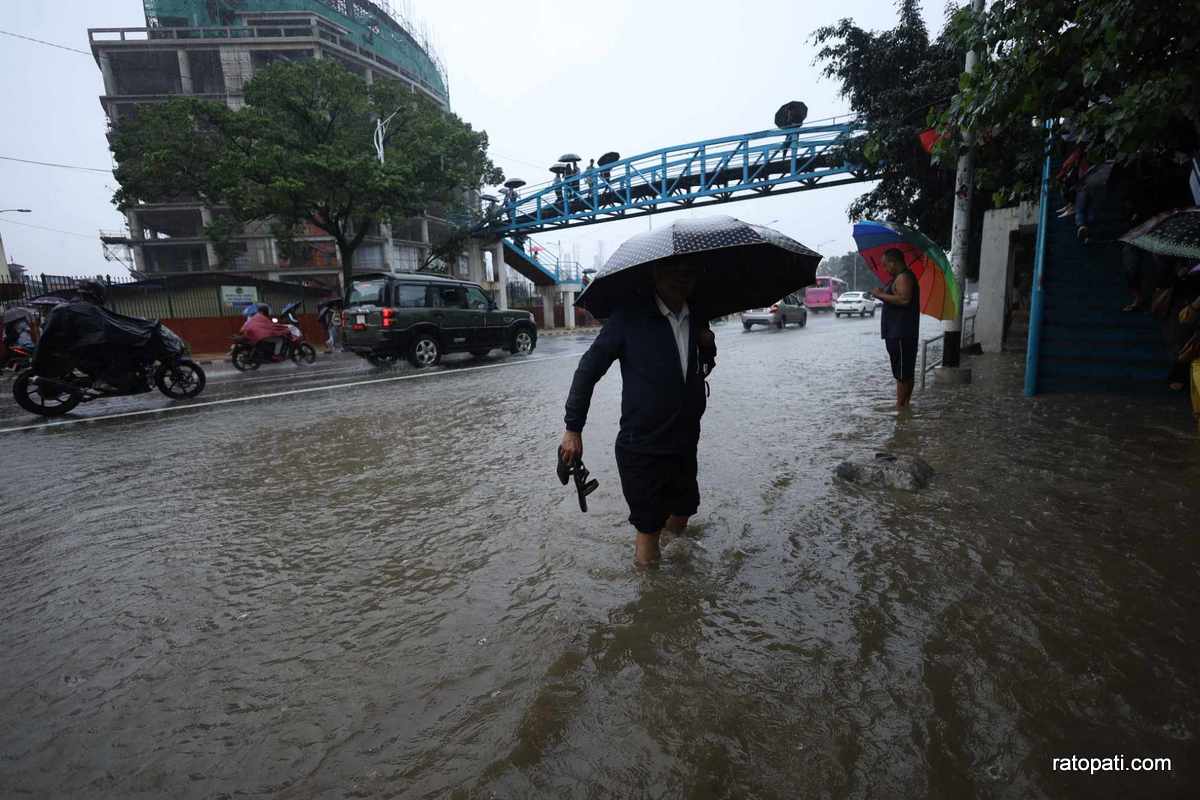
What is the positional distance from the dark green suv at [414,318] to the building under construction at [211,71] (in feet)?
98.1

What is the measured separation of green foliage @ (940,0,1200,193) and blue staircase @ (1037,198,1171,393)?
2072 millimetres

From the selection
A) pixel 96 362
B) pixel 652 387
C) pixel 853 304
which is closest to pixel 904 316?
pixel 652 387

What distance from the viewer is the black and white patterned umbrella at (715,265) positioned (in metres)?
2.34

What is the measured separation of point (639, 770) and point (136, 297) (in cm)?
2472

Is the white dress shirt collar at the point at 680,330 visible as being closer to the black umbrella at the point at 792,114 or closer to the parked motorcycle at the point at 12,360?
the parked motorcycle at the point at 12,360

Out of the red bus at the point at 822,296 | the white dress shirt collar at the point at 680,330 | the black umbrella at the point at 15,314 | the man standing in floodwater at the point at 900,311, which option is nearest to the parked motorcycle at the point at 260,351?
the black umbrella at the point at 15,314

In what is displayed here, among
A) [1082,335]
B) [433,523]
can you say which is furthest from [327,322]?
[1082,335]

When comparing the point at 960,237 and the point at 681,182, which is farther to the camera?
the point at 681,182

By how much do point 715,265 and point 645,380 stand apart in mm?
748

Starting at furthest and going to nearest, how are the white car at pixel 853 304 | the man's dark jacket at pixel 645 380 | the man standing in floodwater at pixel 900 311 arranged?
the white car at pixel 853 304 → the man standing in floodwater at pixel 900 311 → the man's dark jacket at pixel 645 380

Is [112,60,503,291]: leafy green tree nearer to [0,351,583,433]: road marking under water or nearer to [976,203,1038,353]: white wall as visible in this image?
[0,351,583,433]: road marking under water

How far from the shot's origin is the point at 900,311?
5711 millimetres

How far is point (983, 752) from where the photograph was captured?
5.43 ft

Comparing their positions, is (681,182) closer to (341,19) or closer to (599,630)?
(599,630)
